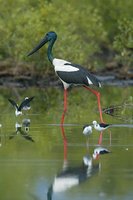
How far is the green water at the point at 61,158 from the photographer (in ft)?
32.3

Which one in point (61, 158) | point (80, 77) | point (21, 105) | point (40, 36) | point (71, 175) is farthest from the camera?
point (40, 36)

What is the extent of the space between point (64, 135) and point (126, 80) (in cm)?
1837

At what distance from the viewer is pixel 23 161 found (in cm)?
1195

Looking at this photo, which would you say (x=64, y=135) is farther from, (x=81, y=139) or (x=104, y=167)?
(x=104, y=167)

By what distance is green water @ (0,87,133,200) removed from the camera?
9.85m

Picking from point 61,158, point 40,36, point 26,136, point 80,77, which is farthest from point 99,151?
point 40,36

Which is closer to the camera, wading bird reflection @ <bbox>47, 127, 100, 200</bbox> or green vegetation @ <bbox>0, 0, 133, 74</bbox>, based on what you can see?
wading bird reflection @ <bbox>47, 127, 100, 200</bbox>

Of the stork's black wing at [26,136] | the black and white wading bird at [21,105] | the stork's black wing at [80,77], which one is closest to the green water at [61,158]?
the stork's black wing at [26,136]

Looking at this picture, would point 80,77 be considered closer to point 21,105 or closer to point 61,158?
point 21,105

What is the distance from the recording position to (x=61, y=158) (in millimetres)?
12211

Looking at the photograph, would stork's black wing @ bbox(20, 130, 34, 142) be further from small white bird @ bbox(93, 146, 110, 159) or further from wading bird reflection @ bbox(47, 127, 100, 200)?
wading bird reflection @ bbox(47, 127, 100, 200)

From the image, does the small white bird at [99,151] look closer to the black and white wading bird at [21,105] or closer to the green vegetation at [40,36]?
the black and white wading bird at [21,105]

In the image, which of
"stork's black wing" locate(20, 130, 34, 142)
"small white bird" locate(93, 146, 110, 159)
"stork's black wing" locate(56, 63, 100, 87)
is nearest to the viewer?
"small white bird" locate(93, 146, 110, 159)

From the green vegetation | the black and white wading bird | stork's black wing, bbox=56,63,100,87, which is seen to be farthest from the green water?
the green vegetation
